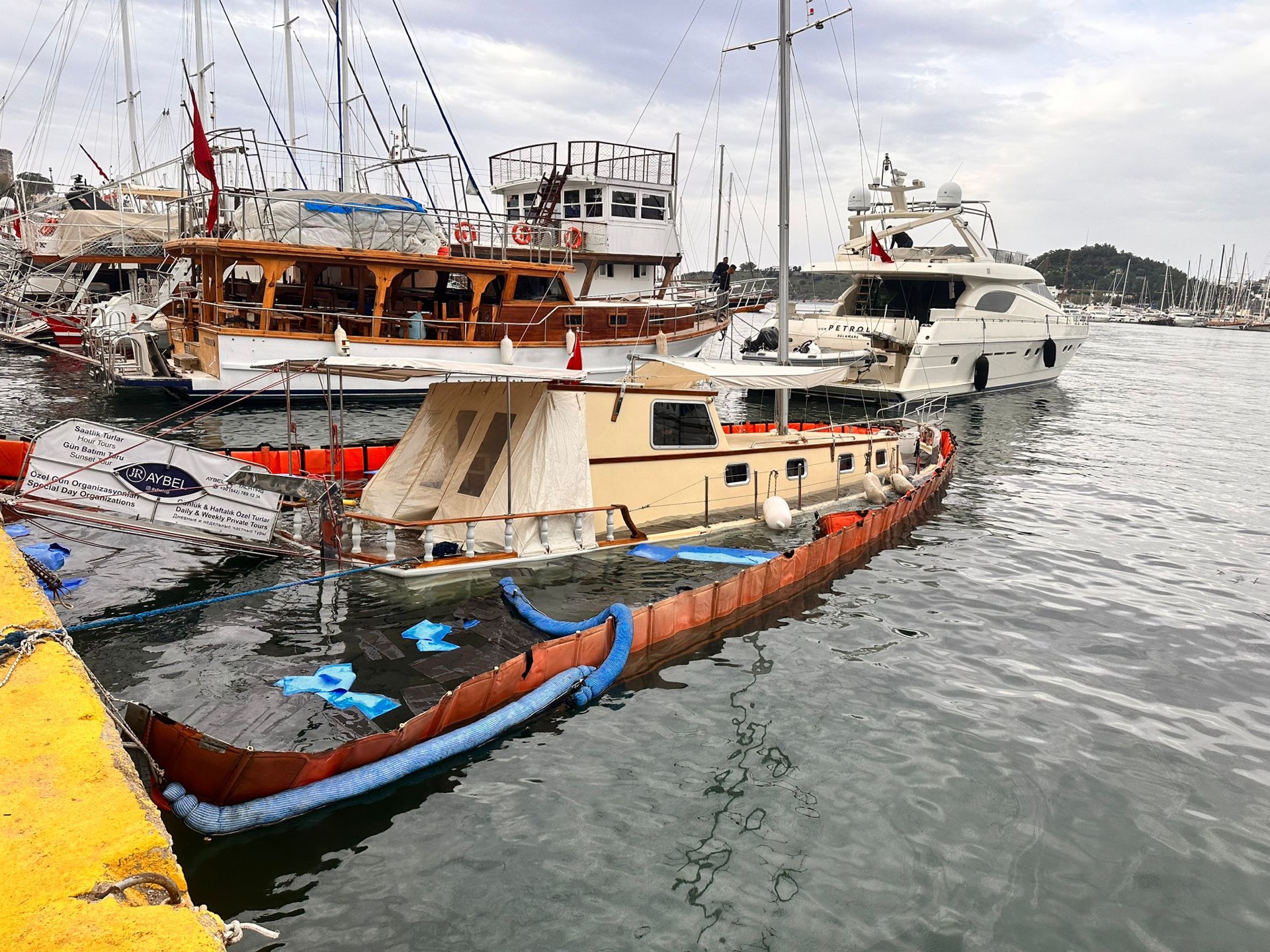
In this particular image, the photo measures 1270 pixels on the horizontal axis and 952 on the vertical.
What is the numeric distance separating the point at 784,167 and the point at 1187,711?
39.6ft

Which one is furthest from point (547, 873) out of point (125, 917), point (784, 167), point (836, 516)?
point (784, 167)

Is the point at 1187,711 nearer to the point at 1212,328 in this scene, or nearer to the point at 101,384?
the point at 101,384

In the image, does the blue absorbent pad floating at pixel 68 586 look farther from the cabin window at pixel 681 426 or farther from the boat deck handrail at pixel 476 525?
the cabin window at pixel 681 426

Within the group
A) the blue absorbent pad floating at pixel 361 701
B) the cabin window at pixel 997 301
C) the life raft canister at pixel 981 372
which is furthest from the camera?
the life raft canister at pixel 981 372

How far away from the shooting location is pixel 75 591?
10656 millimetres

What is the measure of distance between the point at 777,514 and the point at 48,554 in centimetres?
Answer: 1075

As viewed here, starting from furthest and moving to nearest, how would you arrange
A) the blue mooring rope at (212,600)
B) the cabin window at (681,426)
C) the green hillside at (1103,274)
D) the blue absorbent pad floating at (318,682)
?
the green hillside at (1103,274) < the cabin window at (681,426) < the blue mooring rope at (212,600) < the blue absorbent pad floating at (318,682)

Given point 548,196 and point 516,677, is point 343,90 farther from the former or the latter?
point 516,677

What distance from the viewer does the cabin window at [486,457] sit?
12727mm

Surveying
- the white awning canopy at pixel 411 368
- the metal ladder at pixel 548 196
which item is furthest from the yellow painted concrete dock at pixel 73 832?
the metal ladder at pixel 548 196

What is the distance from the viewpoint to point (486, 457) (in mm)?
12781

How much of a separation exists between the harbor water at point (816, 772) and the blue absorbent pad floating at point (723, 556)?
62cm

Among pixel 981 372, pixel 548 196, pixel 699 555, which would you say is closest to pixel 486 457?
pixel 699 555

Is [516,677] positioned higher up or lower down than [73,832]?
lower down
